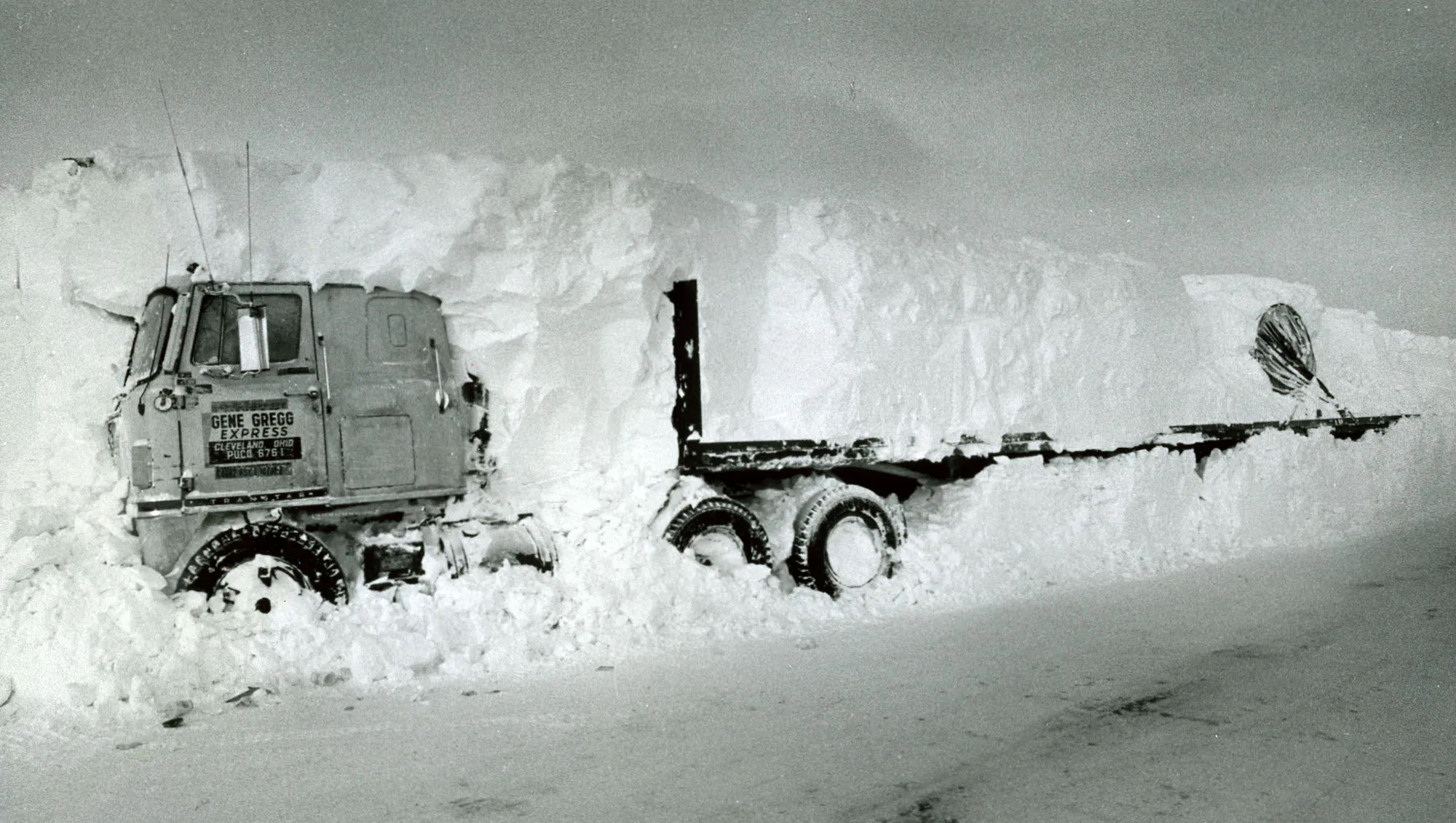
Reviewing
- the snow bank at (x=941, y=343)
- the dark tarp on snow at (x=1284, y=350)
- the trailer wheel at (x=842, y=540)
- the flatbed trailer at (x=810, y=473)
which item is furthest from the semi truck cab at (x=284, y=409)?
the dark tarp on snow at (x=1284, y=350)

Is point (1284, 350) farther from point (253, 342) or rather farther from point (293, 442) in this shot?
point (253, 342)

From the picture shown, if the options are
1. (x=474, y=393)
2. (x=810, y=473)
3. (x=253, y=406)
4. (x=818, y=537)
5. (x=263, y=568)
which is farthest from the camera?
(x=810, y=473)

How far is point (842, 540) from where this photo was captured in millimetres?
9914

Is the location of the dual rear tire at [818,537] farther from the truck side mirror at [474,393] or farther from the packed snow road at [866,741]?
the truck side mirror at [474,393]

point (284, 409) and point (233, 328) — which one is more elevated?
point (233, 328)

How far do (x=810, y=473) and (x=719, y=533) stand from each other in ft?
5.59

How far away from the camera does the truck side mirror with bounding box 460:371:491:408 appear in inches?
338

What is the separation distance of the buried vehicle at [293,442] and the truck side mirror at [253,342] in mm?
13

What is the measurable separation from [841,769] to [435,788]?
1.94 m

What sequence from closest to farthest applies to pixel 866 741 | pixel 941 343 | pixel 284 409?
pixel 866 741 < pixel 284 409 < pixel 941 343

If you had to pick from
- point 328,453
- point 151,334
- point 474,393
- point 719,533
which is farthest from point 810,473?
point 151,334

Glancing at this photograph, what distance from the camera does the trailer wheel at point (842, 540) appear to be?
9656mm

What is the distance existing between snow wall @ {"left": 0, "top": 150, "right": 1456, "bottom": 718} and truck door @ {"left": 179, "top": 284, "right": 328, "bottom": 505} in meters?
0.36

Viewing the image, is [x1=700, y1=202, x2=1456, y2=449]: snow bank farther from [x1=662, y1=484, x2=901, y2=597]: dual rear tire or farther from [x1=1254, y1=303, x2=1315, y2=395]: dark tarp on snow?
[x1=1254, y1=303, x2=1315, y2=395]: dark tarp on snow
